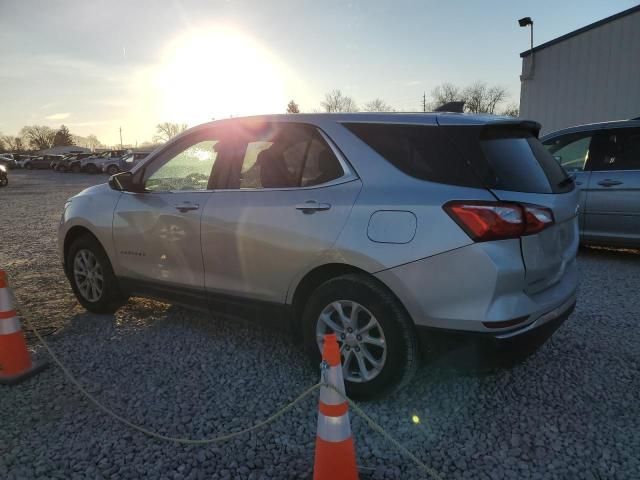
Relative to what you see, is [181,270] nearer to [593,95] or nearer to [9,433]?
[9,433]

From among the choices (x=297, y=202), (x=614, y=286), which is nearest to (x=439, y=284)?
(x=297, y=202)

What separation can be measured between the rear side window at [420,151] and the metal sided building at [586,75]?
14157 millimetres

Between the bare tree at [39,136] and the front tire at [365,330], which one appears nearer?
the front tire at [365,330]

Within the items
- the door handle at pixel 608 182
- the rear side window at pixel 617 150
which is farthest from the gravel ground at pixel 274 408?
the rear side window at pixel 617 150

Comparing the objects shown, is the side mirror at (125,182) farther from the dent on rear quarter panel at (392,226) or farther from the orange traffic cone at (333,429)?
the orange traffic cone at (333,429)

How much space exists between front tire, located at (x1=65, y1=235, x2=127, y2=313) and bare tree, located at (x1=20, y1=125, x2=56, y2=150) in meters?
124

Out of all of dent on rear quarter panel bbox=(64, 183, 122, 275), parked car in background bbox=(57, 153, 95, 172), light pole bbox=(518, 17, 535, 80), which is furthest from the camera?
parked car in background bbox=(57, 153, 95, 172)

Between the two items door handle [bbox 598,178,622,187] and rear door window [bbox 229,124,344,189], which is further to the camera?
door handle [bbox 598,178,622,187]

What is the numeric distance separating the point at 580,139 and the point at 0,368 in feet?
21.8

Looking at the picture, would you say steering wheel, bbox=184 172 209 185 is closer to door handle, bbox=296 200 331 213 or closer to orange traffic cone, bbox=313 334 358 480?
door handle, bbox=296 200 331 213

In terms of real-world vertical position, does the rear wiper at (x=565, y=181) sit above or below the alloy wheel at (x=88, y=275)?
above

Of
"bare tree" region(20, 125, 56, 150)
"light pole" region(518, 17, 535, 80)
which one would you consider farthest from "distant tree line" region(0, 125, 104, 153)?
"light pole" region(518, 17, 535, 80)

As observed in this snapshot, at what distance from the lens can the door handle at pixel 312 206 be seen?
2.79m

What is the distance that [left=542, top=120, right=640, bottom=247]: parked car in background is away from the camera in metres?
5.80
